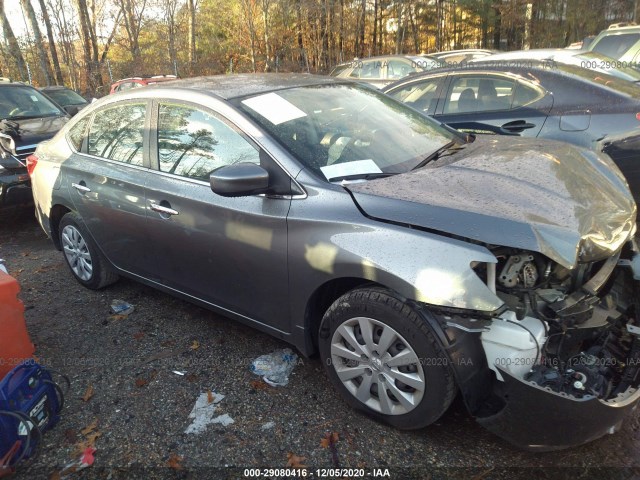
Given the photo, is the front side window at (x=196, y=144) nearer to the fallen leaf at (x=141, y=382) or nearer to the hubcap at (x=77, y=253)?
the fallen leaf at (x=141, y=382)

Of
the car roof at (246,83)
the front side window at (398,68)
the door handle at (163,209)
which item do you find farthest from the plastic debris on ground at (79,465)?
the front side window at (398,68)

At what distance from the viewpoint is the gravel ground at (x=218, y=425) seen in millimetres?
2305

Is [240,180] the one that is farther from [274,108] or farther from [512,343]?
[512,343]

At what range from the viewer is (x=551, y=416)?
196cm

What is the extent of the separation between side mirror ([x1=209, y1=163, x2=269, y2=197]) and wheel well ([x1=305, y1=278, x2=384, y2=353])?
623mm

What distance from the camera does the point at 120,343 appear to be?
3.50 meters

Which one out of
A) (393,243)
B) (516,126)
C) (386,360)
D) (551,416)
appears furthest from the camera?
(516,126)

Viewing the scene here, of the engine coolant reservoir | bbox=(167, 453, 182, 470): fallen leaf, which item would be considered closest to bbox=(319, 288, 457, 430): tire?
the engine coolant reservoir

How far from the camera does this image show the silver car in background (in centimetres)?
208

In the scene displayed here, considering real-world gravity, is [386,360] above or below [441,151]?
below

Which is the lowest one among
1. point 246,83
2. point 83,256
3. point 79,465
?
point 79,465

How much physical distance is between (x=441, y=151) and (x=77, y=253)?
314cm

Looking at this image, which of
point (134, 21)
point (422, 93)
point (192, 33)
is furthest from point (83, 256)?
point (134, 21)

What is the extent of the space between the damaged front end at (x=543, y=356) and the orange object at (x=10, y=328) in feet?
7.74
